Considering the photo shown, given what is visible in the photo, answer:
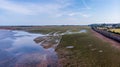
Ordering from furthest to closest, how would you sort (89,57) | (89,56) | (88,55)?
(88,55) → (89,56) → (89,57)

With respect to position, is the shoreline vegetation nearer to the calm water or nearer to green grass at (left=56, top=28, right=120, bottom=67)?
green grass at (left=56, top=28, right=120, bottom=67)

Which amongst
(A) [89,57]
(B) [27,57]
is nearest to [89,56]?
(A) [89,57]

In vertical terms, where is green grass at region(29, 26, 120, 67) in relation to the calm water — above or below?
above

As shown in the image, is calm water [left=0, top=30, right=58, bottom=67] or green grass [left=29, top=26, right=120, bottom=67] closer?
green grass [left=29, top=26, right=120, bottom=67]

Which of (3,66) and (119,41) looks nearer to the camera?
(3,66)

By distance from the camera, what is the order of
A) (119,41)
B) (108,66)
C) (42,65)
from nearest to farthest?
(108,66) → (42,65) → (119,41)

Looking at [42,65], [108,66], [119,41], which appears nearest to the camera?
[108,66]

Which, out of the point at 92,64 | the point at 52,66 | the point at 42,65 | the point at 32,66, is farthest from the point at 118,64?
the point at 32,66

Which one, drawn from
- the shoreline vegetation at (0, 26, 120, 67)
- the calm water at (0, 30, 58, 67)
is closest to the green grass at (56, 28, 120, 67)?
the shoreline vegetation at (0, 26, 120, 67)

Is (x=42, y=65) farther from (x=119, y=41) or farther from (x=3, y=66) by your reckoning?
(x=119, y=41)

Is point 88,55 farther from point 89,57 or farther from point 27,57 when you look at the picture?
point 27,57

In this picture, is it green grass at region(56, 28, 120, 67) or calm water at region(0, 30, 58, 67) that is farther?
calm water at region(0, 30, 58, 67)
